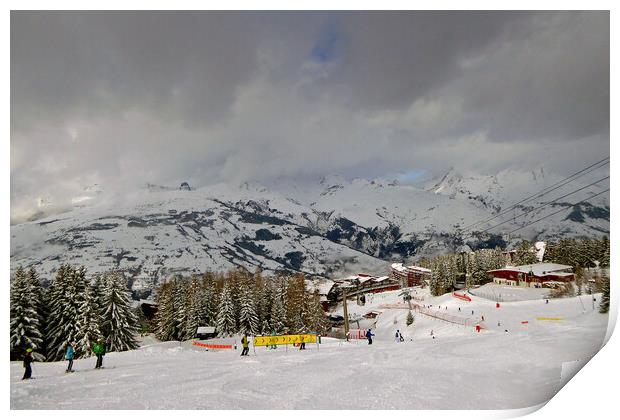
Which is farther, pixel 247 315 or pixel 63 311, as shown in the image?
pixel 247 315

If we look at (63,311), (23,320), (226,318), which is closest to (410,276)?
(226,318)

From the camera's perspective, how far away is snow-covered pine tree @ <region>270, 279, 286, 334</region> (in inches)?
1125

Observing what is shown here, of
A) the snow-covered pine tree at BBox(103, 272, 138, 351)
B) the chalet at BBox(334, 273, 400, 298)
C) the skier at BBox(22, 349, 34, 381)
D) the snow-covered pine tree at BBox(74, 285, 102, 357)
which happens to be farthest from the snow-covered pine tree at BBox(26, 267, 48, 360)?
Result: the chalet at BBox(334, 273, 400, 298)

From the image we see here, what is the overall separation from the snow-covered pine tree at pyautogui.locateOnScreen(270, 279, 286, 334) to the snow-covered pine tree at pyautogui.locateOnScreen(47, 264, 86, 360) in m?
11.9

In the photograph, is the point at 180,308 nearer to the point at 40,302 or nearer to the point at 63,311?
the point at 63,311

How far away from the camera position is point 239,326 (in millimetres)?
29016

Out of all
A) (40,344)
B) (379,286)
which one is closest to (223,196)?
(379,286)

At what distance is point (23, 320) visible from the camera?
18.4 m

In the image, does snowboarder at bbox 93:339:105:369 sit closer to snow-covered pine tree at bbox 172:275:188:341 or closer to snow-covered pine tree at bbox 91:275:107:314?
snow-covered pine tree at bbox 91:275:107:314

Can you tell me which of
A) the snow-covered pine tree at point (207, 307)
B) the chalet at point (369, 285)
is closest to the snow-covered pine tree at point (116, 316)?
the snow-covered pine tree at point (207, 307)

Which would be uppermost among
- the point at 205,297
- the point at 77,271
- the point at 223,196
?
the point at 223,196

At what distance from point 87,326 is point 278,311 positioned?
11687 mm

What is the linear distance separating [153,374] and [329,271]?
138 m

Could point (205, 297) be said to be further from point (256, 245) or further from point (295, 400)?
point (256, 245)
